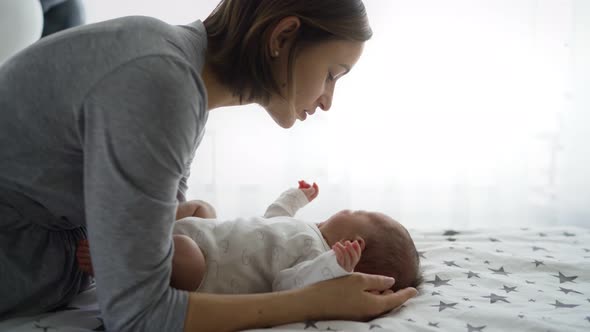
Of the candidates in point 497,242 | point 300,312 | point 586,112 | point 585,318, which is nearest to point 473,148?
point 586,112

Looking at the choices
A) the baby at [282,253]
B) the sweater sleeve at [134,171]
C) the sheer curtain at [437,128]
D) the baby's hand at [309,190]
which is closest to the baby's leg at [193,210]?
the baby at [282,253]

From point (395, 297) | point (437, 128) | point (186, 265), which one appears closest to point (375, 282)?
point (395, 297)

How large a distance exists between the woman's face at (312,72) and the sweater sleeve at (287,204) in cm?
34

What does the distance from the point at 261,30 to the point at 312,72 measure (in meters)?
0.13

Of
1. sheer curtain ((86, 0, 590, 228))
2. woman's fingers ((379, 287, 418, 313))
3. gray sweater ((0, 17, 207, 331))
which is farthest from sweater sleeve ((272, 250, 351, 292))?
sheer curtain ((86, 0, 590, 228))

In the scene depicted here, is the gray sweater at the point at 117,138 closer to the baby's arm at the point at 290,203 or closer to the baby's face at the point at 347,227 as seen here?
the baby's face at the point at 347,227

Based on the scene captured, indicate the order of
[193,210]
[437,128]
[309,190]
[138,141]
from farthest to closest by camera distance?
[437,128] < [309,190] < [193,210] < [138,141]

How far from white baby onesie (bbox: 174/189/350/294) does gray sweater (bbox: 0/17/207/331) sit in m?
0.21

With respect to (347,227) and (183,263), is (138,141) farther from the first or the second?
(347,227)

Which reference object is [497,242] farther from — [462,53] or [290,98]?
[462,53]

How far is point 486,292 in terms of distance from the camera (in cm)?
101

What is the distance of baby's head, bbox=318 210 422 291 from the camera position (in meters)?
1.06

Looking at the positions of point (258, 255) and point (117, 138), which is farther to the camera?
point (258, 255)

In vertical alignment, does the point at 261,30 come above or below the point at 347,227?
above
